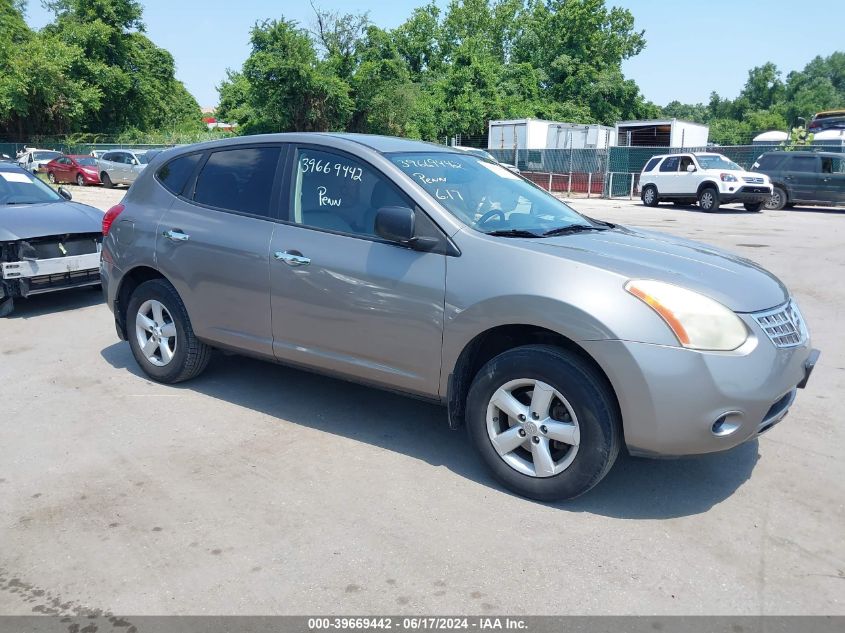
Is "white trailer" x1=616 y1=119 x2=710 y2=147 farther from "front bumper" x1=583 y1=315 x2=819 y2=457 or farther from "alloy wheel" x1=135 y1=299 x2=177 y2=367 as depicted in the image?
"front bumper" x1=583 y1=315 x2=819 y2=457

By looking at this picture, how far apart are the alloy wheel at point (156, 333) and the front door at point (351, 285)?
1189 mm

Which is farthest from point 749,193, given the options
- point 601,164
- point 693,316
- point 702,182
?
point 693,316

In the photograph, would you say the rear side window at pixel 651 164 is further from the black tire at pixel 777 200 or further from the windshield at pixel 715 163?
the black tire at pixel 777 200

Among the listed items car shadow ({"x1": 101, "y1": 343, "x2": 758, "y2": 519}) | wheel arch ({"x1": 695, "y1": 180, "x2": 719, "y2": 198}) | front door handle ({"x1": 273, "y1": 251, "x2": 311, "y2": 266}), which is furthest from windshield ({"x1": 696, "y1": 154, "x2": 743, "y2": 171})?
front door handle ({"x1": 273, "y1": 251, "x2": 311, "y2": 266})

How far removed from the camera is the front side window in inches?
164

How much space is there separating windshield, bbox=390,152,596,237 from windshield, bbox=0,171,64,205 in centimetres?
608

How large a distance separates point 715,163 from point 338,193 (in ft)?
69.0

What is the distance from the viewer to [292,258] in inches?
171

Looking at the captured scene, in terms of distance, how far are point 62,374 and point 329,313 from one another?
289 cm

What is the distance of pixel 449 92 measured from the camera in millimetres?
46469

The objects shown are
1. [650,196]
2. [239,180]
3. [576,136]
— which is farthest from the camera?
[576,136]

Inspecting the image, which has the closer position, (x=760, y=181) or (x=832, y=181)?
(x=760, y=181)

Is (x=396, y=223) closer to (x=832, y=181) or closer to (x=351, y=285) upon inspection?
(x=351, y=285)

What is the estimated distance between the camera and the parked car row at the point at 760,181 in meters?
21.2
